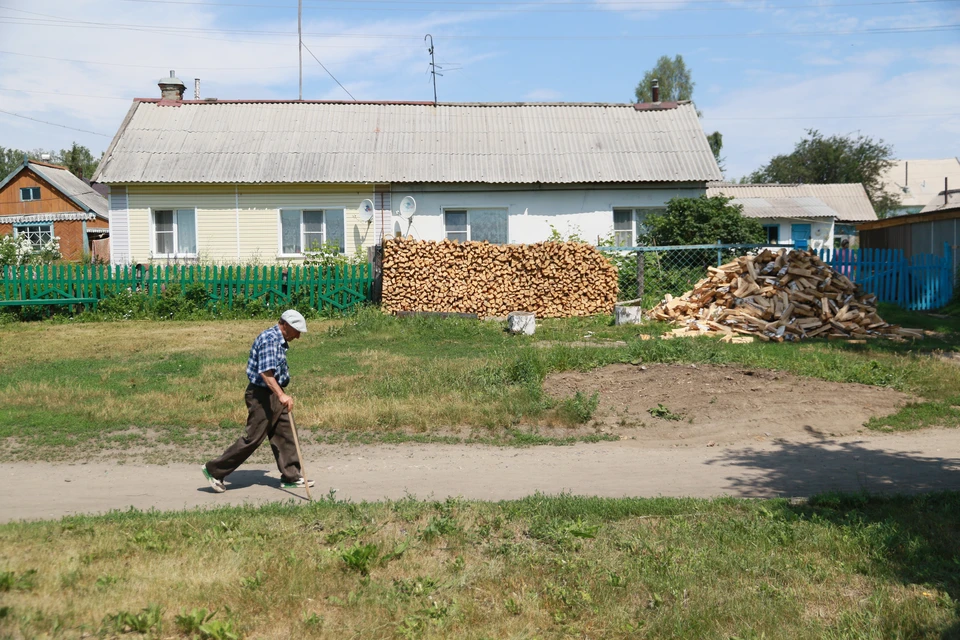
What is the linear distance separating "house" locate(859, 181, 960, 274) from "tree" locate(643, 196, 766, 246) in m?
5.23

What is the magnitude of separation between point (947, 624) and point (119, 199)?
23.7 meters

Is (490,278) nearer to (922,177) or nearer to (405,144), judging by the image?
(405,144)

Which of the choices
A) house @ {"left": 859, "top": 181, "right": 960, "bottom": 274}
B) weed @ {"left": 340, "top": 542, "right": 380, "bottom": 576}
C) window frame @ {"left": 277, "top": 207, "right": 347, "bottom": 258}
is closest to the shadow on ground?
weed @ {"left": 340, "top": 542, "right": 380, "bottom": 576}

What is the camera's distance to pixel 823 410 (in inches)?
405

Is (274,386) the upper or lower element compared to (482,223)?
lower

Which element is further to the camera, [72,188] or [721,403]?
[72,188]

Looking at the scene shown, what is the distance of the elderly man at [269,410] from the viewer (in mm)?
7684

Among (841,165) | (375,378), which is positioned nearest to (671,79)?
(841,165)

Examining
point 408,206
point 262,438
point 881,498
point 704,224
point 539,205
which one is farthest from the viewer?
point 539,205

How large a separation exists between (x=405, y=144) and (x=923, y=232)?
612 inches

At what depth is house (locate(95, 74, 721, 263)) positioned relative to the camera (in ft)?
79.3

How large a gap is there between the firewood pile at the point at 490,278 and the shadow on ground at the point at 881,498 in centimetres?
1066

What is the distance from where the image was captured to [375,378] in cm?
1226

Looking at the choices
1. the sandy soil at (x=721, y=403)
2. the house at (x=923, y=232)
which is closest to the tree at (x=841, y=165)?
the house at (x=923, y=232)
